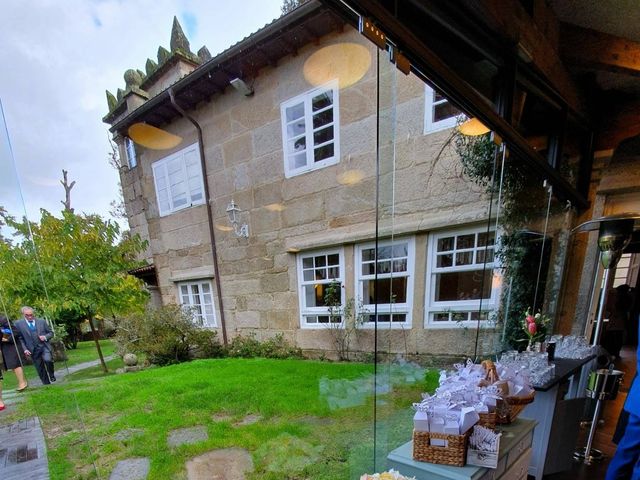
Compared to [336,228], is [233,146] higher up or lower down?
higher up

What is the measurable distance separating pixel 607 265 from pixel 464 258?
112 centimetres

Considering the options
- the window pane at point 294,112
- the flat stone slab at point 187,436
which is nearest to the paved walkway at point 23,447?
the flat stone slab at point 187,436

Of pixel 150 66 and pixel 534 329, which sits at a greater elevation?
pixel 150 66

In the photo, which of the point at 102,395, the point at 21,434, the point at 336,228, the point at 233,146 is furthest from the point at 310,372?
the point at 233,146

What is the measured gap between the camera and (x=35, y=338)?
35.6 inches

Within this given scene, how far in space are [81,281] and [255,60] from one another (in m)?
1.37

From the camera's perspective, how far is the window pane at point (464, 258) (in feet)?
5.83

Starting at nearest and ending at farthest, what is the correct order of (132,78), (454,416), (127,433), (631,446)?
1. (454,416)
2. (631,446)
3. (132,78)
4. (127,433)

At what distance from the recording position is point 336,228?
1.78 m

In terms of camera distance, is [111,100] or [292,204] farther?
[292,204]

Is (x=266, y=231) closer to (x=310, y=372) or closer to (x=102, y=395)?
(x=310, y=372)

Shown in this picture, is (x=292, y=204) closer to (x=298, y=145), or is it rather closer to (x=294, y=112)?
(x=298, y=145)

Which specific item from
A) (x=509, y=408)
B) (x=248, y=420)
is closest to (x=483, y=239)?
(x=509, y=408)

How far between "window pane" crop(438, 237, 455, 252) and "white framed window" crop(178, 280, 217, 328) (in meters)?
1.55
